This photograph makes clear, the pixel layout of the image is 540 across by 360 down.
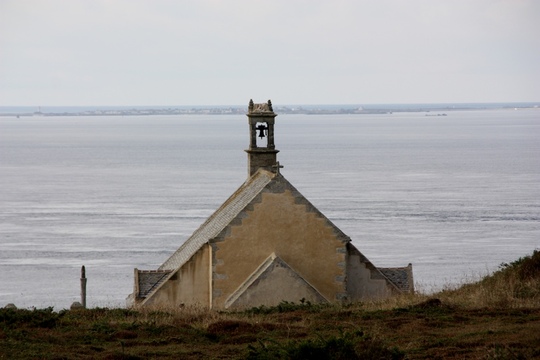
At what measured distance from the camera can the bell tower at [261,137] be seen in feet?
104

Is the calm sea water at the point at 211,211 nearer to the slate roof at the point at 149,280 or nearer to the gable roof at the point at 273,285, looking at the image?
the gable roof at the point at 273,285

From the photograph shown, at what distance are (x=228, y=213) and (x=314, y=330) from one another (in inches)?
415

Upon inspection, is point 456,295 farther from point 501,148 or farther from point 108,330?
point 501,148

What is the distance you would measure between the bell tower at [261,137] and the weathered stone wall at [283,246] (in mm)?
5345

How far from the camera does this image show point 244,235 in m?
25.9

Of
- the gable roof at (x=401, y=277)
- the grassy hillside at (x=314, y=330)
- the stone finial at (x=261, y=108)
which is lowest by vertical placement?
the gable roof at (x=401, y=277)

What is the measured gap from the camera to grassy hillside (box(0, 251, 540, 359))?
620 inches

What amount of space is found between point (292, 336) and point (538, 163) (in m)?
141

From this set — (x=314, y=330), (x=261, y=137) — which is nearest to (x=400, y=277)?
(x=261, y=137)

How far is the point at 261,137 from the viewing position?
32875 mm

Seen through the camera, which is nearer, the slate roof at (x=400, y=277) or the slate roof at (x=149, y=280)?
the slate roof at (x=149, y=280)

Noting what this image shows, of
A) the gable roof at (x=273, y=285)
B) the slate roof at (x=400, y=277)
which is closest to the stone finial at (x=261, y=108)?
the slate roof at (x=400, y=277)

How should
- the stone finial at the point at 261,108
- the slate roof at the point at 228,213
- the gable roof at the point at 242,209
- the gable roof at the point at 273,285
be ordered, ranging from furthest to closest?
the stone finial at the point at 261,108 → the slate roof at the point at 228,213 → the gable roof at the point at 242,209 → the gable roof at the point at 273,285

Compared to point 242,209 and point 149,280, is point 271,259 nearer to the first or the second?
point 242,209
